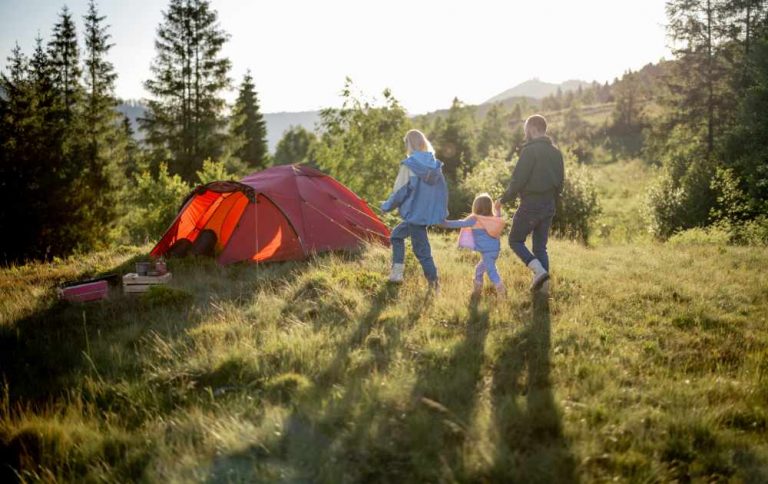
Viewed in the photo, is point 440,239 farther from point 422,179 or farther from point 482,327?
point 482,327

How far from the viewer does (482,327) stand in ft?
17.3

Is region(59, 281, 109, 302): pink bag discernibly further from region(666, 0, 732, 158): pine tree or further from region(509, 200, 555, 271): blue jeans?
region(666, 0, 732, 158): pine tree

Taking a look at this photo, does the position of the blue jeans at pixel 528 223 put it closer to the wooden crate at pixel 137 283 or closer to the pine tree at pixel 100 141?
the wooden crate at pixel 137 283

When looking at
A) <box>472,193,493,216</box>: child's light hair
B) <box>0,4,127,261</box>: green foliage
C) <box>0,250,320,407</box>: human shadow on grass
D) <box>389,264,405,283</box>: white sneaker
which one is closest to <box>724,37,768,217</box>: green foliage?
<box>472,193,493,216</box>: child's light hair

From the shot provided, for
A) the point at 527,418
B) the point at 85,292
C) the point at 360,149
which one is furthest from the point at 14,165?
the point at 527,418

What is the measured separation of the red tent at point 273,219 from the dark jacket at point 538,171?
4.44 m

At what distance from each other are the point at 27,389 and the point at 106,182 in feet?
76.2

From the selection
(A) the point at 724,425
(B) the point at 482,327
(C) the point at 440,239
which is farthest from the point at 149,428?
(C) the point at 440,239

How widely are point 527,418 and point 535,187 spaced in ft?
11.4

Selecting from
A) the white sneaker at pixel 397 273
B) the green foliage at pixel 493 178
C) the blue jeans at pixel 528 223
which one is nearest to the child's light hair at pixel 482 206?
the blue jeans at pixel 528 223

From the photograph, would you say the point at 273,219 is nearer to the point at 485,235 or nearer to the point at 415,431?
the point at 485,235

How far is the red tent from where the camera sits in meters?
9.52

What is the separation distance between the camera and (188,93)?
26.8m

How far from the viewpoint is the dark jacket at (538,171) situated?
6.16 metres
